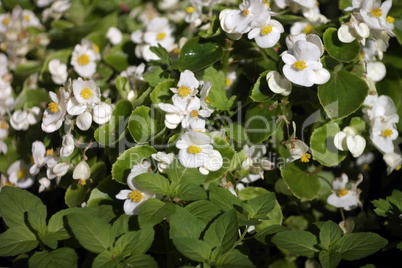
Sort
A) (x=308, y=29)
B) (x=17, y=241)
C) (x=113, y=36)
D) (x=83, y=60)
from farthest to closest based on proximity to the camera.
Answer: (x=113, y=36)
(x=83, y=60)
(x=308, y=29)
(x=17, y=241)

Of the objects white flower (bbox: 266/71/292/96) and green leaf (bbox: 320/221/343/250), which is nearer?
green leaf (bbox: 320/221/343/250)

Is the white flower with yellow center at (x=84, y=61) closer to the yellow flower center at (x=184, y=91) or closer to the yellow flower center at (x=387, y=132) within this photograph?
the yellow flower center at (x=184, y=91)

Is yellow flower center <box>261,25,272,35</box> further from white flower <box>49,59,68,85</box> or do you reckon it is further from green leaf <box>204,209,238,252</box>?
white flower <box>49,59,68,85</box>

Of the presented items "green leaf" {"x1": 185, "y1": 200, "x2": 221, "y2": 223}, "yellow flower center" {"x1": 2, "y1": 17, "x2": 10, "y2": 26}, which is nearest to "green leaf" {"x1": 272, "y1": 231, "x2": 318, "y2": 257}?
"green leaf" {"x1": 185, "y1": 200, "x2": 221, "y2": 223}

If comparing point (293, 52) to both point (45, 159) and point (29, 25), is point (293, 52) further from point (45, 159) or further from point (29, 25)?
point (29, 25)

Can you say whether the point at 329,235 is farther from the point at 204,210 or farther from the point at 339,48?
the point at 339,48

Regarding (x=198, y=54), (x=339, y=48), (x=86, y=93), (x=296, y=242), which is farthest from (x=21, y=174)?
(x=339, y=48)

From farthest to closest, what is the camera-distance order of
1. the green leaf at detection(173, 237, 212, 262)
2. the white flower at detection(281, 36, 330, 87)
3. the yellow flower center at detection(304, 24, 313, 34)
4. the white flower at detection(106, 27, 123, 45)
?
the white flower at detection(106, 27, 123, 45), the yellow flower center at detection(304, 24, 313, 34), the white flower at detection(281, 36, 330, 87), the green leaf at detection(173, 237, 212, 262)
